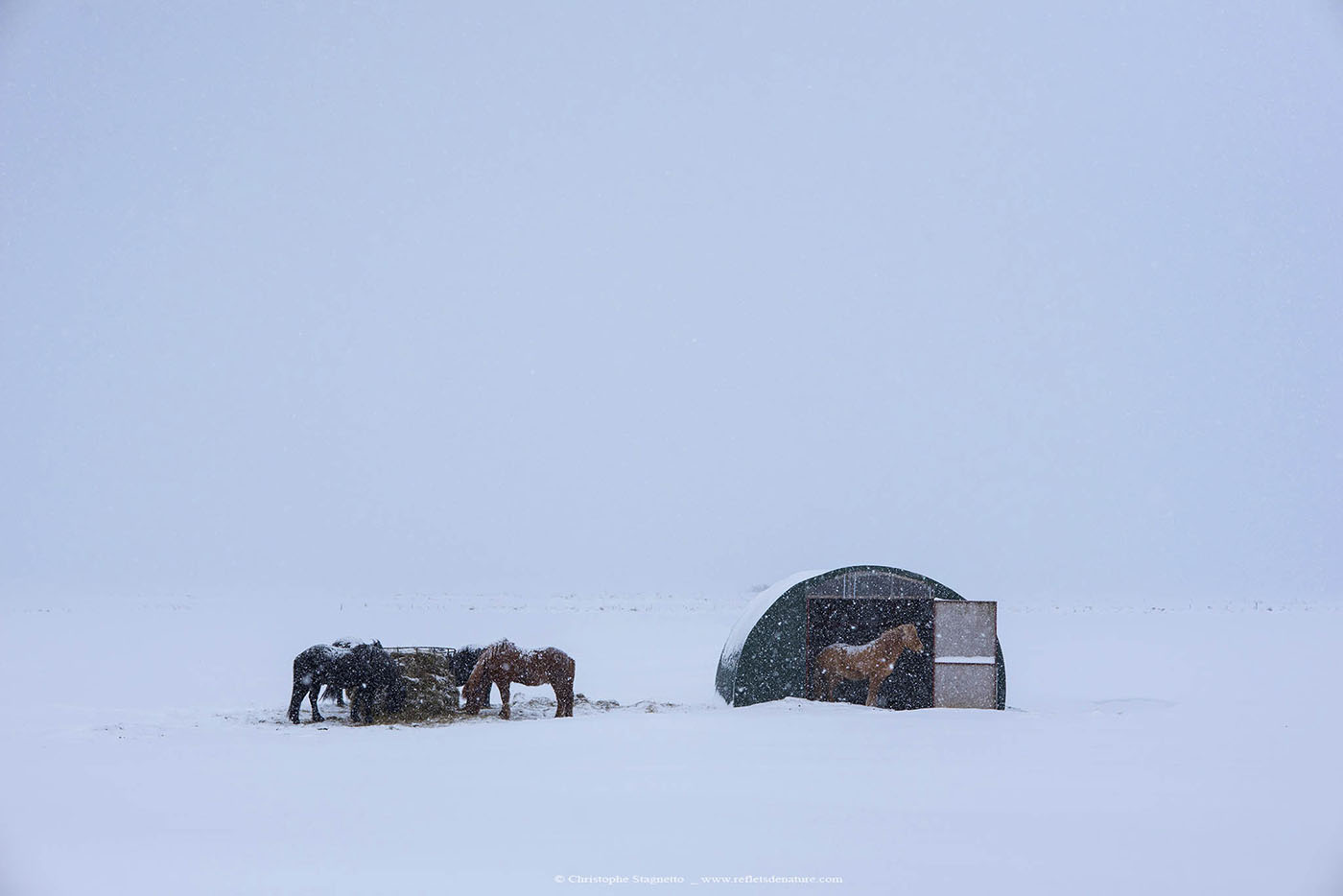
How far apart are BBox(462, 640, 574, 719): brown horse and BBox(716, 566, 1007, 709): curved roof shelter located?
2863 millimetres

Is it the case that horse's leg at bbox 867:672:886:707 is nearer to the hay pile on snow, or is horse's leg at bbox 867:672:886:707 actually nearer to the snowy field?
the snowy field

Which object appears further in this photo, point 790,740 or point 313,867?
point 790,740

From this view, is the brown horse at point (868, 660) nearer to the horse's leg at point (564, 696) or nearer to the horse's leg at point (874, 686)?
the horse's leg at point (874, 686)

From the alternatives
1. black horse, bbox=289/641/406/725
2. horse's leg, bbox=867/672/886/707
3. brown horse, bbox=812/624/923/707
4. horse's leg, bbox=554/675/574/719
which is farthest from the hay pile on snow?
horse's leg, bbox=867/672/886/707

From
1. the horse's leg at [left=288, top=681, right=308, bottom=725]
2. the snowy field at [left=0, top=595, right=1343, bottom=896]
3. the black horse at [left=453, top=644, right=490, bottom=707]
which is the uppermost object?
the black horse at [left=453, top=644, right=490, bottom=707]

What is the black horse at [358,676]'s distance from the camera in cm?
1537

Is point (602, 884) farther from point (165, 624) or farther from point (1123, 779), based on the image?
point (165, 624)

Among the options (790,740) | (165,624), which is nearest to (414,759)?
(790,740)

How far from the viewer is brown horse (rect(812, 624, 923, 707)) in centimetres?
1647

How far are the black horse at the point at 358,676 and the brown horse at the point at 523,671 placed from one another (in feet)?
3.94

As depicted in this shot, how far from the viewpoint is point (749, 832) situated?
841cm

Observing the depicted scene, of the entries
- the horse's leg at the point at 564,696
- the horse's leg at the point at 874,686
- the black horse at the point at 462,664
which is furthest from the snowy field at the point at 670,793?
the black horse at the point at 462,664

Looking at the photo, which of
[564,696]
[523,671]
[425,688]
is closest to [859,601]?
[564,696]

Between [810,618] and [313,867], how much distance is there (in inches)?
497
